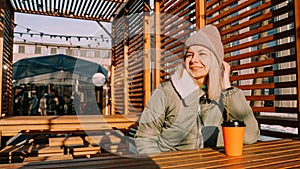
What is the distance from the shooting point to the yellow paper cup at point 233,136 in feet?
4.69

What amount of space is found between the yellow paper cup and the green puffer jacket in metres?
0.39

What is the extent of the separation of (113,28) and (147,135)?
6420 millimetres

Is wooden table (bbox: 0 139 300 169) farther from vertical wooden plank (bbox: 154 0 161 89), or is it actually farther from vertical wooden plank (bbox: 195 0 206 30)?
vertical wooden plank (bbox: 154 0 161 89)

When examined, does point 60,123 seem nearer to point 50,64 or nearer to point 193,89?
point 193,89

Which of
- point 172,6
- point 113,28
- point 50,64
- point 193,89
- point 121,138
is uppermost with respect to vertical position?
point 113,28

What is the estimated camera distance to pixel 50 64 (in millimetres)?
7582

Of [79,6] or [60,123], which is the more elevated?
[79,6]

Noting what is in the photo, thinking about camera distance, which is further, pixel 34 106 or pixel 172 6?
pixel 34 106

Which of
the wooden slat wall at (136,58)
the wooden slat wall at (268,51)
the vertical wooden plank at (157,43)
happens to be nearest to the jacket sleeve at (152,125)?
the wooden slat wall at (268,51)

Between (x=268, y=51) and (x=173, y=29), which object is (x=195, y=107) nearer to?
(x=268, y=51)

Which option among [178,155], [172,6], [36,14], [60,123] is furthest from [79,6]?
[178,155]

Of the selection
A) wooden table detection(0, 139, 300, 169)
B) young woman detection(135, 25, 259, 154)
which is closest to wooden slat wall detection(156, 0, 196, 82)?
young woman detection(135, 25, 259, 154)

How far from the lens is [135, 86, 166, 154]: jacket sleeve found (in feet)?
5.86

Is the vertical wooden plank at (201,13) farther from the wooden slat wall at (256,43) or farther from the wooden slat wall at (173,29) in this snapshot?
the wooden slat wall at (173,29)
